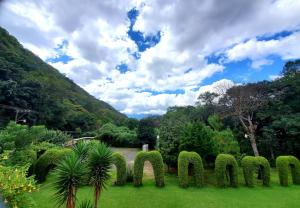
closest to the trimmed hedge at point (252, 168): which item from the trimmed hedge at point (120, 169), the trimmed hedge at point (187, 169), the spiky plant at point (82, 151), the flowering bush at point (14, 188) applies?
the trimmed hedge at point (187, 169)

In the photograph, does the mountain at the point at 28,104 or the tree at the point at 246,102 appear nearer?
the tree at the point at 246,102

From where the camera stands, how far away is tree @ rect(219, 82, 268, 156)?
2222cm

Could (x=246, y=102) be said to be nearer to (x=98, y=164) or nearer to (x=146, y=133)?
(x=146, y=133)

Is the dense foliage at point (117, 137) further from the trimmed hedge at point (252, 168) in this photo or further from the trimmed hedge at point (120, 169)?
the trimmed hedge at point (252, 168)

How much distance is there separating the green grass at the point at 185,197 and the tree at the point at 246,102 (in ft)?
31.0

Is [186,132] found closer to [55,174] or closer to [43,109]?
[55,174]

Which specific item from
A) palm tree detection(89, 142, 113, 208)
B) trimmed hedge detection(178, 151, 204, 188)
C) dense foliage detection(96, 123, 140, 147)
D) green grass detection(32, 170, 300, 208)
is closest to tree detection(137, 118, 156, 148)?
dense foliage detection(96, 123, 140, 147)

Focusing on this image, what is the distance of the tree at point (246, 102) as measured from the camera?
875 inches

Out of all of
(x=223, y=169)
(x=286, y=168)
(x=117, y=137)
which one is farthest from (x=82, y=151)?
(x=117, y=137)

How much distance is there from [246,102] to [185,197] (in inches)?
558

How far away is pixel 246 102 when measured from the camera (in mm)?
22328

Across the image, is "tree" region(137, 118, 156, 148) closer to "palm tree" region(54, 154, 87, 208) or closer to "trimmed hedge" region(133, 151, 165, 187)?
"trimmed hedge" region(133, 151, 165, 187)

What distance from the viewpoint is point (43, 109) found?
3319 cm

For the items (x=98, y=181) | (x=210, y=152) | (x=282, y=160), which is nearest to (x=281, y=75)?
(x=282, y=160)
